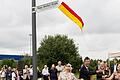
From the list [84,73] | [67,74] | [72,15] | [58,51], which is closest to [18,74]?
[84,73]

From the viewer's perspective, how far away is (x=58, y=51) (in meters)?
71.7

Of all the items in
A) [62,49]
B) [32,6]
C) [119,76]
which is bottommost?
[119,76]

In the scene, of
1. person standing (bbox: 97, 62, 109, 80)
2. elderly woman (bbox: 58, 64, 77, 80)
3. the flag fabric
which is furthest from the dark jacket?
the flag fabric

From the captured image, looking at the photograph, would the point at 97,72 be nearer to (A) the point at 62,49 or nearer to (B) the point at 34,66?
→ (B) the point at 34,66

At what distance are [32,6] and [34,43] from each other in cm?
76

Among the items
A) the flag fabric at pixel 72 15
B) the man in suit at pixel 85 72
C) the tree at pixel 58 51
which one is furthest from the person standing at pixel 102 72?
the tree at pixel 58 51

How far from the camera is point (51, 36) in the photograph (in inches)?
2975

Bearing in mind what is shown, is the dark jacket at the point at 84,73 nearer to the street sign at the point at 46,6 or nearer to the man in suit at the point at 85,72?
the man in suit at the point at 85,72

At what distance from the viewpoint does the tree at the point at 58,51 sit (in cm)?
6938

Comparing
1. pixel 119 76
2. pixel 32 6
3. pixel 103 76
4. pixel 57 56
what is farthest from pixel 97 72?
pixel 57 56

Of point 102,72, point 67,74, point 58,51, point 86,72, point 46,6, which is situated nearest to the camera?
point 46,6

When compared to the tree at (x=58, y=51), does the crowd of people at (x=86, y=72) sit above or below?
below

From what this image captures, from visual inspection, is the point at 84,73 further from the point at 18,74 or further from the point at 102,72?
the point at 18,74

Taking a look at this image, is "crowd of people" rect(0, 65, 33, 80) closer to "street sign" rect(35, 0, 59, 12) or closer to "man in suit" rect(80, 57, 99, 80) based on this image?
"man in suit" rect(80, 57, 99, 80)
